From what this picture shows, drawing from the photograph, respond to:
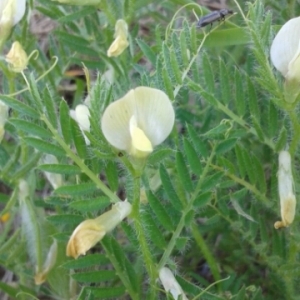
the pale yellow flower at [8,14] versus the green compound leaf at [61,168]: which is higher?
the pale yellow flower at [8,14]

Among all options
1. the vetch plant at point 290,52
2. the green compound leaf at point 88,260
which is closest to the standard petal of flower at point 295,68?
the vetch plant at point 290,52

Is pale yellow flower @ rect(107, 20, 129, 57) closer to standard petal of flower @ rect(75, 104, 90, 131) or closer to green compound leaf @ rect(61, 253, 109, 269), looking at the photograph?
standard petal of flower @ rect(75, 104, 90, 131)

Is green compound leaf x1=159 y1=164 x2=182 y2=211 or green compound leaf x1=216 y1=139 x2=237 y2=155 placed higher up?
green compound leaf x1=216 y1=139 x2=237 y2=155

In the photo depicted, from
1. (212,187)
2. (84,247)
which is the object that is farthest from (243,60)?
(84,247)

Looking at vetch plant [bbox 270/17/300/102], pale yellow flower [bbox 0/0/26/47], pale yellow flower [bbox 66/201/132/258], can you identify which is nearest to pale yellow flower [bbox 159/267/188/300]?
pale yellow flower [bbox 66/201/132/258]

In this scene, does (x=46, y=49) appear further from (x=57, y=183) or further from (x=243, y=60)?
(x=57, y=183)

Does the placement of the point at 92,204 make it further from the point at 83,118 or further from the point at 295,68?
the point at 295,68

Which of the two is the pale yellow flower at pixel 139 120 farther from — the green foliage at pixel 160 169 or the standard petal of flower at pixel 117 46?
the standard petal of flower at pixel 117 46
